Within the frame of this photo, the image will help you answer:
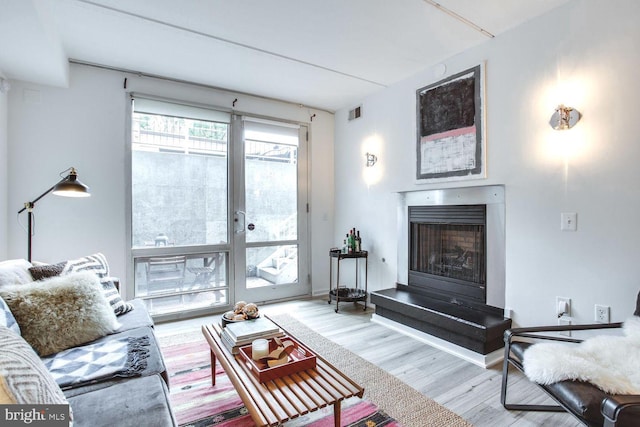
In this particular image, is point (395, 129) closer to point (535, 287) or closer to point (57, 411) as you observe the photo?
point (535, 287)

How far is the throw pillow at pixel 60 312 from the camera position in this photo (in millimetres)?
1591

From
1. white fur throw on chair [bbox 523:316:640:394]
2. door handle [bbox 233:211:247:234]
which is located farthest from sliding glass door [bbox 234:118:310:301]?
white fur throw on chair [bbox 523:316:640:394]

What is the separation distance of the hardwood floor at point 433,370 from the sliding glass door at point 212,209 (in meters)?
0.45

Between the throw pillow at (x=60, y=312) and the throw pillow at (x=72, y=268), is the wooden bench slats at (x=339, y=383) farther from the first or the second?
the throw pillow at (x=72, y=268)

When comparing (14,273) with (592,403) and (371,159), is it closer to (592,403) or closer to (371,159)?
(592,403)

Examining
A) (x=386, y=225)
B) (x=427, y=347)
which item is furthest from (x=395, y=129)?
(x=427, y=347)

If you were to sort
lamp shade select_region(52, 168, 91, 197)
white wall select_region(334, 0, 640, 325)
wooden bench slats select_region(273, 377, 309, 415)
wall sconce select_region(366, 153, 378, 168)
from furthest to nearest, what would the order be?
wall sconce select_region(366, 153, 378, 168) < lamp shade select_region(52, 168, 91, 197) < white wall select_region(334, 0, 640, 325) < wooden bench slats select_region(273, 377, 309, 415)

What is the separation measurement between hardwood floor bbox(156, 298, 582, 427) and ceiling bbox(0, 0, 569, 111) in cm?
258

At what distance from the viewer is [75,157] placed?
9.68 feet

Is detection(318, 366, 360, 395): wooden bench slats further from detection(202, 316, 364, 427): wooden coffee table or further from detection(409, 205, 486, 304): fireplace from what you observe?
detection(409, 205, 486, 304): fireplace

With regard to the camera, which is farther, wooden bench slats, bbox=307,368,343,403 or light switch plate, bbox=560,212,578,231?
light switch plate, bbox=560,212,578,231

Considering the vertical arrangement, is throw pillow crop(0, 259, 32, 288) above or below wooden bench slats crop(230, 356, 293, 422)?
above

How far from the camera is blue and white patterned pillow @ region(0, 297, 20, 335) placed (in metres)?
1.41

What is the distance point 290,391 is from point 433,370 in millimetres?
1382
